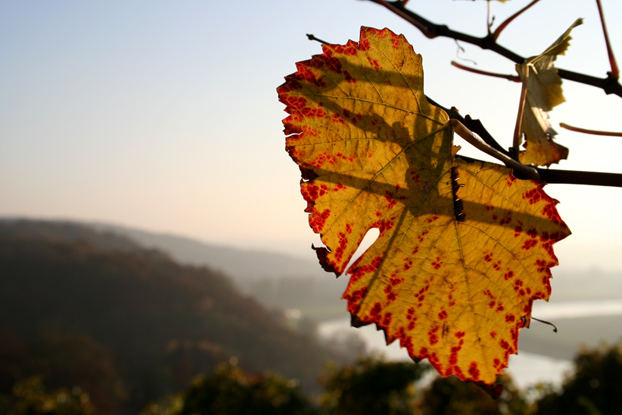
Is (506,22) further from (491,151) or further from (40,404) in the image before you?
(40,404)

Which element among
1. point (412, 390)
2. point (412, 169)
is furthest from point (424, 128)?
point (412, 390)

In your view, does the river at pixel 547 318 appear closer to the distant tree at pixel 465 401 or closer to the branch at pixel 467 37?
the distant tree at pixel 465 401

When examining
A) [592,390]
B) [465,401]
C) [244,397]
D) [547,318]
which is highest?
[547,318]

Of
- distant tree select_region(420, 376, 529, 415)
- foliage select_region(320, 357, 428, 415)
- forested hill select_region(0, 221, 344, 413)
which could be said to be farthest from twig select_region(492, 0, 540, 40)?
forested hill select_region(0, 221, 344, 413)

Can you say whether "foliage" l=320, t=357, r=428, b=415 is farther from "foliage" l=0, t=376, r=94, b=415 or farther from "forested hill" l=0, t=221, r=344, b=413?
"forested hill" l=0, t=221, r=344, b=413

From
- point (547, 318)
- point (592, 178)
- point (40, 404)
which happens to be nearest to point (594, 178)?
point (592, 178)

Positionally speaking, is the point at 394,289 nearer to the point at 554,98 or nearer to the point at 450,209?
the point at 450,209
